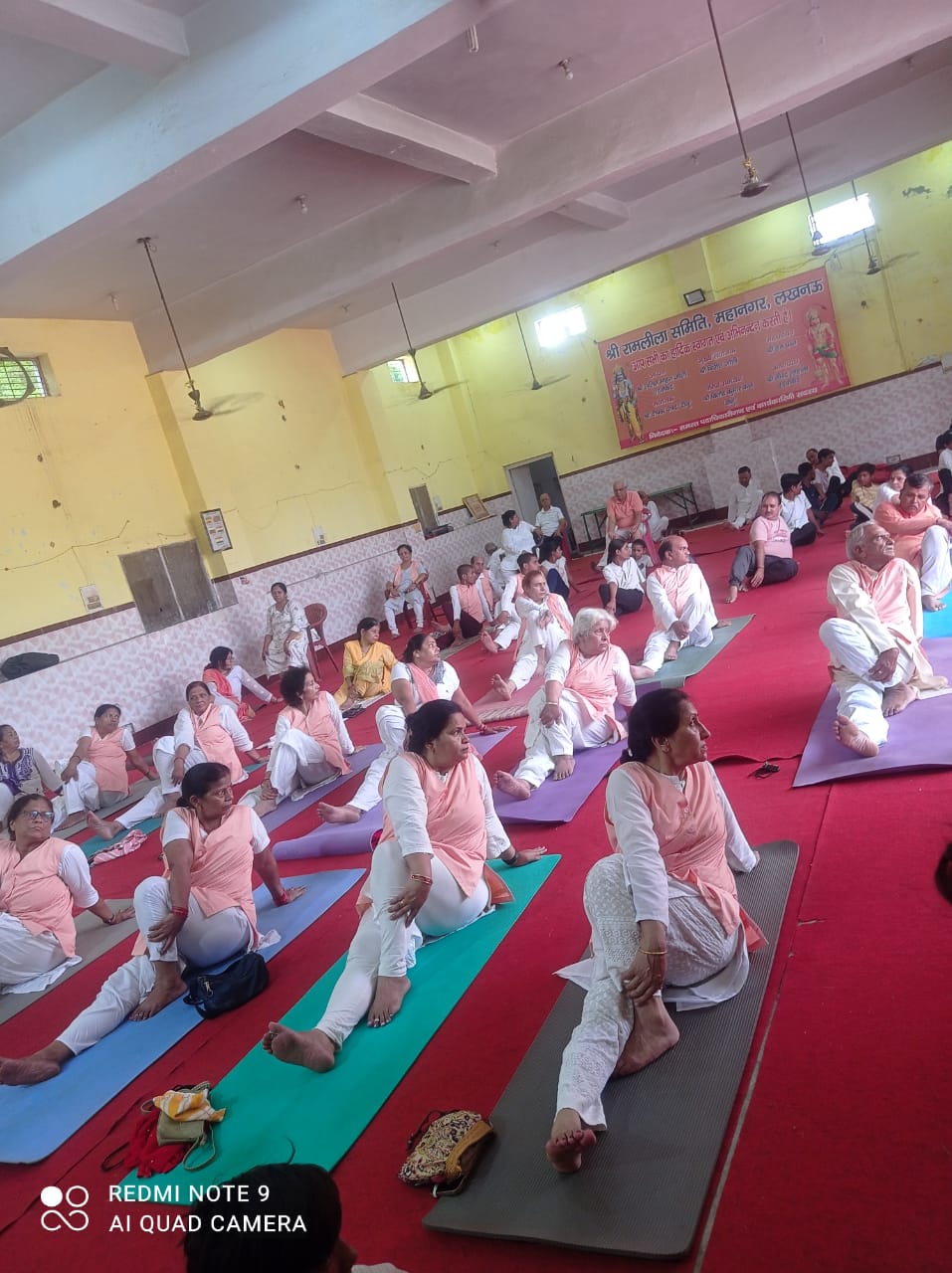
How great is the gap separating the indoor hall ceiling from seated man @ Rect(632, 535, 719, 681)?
3.26 meters

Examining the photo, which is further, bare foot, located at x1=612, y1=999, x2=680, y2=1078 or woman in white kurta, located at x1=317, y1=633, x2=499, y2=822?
woman in white kurta, located at x1=317, y1=633, x2=499, y2=822

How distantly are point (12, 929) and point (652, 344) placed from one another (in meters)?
12.5

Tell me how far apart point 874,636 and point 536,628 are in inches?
102

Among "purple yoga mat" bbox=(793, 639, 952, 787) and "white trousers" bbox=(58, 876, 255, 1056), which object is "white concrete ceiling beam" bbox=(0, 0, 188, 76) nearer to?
"white trousers" bbox=(58, 876, 255, 1056)

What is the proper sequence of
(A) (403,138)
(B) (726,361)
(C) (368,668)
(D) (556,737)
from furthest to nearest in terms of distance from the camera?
(B) (726,361), (C) (368,668), (A) (403,138), (D) (556,737)

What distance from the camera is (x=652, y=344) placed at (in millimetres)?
13930

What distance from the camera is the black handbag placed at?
3229 millimetres

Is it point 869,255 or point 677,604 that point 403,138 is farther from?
point 869,255

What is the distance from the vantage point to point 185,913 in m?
3.22

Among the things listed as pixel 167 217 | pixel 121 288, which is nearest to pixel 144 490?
pixel 121 288

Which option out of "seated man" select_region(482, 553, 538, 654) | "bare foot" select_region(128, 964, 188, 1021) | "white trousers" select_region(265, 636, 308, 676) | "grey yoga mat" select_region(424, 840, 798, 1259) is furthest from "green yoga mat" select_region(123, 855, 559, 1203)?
"white trousers" select_region(265, 636, 308, 676)

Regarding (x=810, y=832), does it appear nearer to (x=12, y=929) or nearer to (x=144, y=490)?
(x=12, y=929)

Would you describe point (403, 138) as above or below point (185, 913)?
above

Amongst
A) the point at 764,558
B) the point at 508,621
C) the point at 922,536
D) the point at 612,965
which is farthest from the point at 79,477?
the point at 612,965
